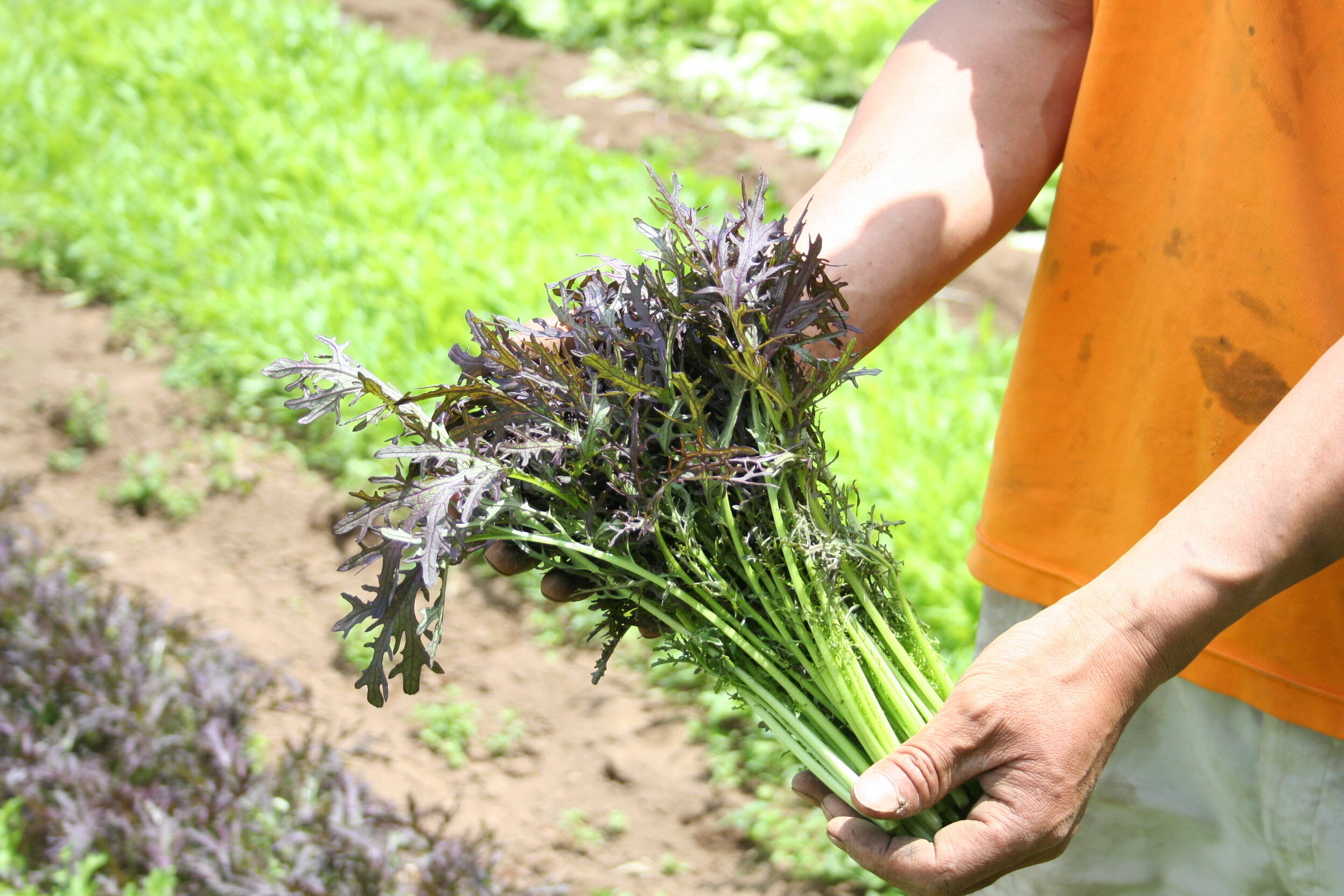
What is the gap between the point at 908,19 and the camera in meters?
6.50

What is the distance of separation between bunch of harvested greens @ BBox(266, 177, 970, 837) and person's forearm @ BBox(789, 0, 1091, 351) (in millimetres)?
213

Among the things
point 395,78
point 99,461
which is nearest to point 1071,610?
point 99,461

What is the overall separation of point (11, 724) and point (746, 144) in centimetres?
449

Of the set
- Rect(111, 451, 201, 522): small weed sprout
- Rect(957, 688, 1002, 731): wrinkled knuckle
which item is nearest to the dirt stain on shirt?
Rect(957, 688, 1002, 731): wrinkled knuckle

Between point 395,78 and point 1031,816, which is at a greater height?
point 1031,816

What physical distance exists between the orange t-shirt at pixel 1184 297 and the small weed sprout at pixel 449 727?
1905 mm

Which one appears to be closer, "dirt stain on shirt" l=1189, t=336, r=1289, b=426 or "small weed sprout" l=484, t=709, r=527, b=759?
"dirt stain on shirt" l=1189, t=336, r=1289, b=426

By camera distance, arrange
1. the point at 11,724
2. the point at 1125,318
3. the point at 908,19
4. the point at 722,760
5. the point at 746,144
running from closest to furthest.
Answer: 1. the point at 1125,318
2. the point at 11,724
3. the point at 722,760
4. the point at 746,144
5. the point at 908,19

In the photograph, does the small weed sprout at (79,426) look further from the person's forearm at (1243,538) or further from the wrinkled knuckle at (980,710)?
the person's forearm at (1243,538)

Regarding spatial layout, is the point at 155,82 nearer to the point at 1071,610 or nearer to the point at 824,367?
the point at 824,367

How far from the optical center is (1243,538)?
3.74 feet

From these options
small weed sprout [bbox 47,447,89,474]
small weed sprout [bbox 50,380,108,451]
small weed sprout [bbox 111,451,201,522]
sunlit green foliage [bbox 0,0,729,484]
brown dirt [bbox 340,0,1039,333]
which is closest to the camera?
small weed sprout [bbox 111,451,201,522]

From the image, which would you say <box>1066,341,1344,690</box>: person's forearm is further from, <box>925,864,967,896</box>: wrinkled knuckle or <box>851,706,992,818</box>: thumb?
<box>925,864,967,896</box>: wrinkled knuckle

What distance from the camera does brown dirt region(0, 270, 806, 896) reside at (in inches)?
113
